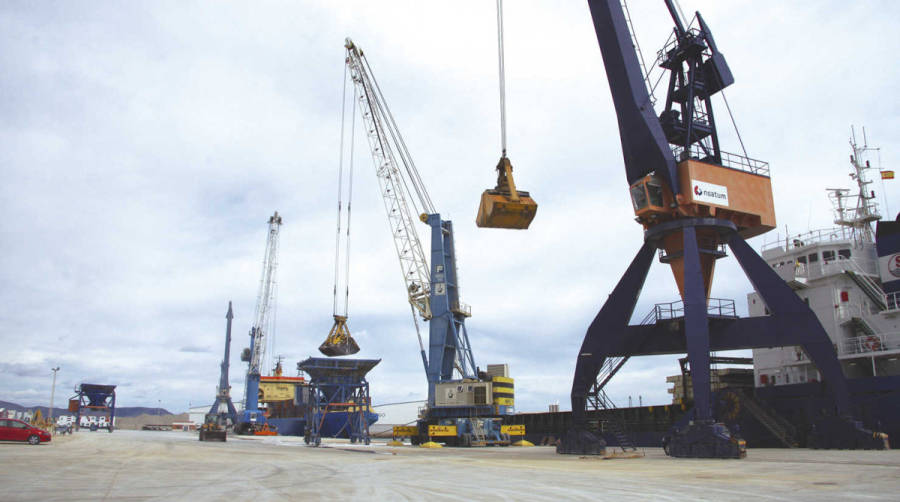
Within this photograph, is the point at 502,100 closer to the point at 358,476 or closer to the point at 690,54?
the point at 690,54

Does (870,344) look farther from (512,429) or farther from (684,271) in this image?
(512,429)

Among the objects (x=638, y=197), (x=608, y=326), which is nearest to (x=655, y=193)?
(x=638, y=197)

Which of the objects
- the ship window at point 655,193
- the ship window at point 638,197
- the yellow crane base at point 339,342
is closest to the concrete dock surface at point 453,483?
the ship window at point 655,193

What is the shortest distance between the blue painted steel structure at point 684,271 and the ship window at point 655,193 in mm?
533

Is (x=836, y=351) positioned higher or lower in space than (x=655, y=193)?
lower

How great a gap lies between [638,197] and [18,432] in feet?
125

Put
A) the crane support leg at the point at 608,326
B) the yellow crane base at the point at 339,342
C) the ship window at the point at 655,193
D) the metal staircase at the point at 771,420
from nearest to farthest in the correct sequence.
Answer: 1. the ship window at the point at 655,193
2. the metal staircase at the point at 771,420
3. the crane support leg at the point at 608,326
4. the yellow crane base at the point at 339,342

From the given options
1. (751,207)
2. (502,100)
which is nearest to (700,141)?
(751,207)

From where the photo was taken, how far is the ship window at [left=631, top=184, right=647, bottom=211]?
98.3 feet

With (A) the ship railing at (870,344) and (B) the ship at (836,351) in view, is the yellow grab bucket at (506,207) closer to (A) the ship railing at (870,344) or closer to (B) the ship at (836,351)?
(B) the ship at (836,351)

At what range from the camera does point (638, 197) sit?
1198 inches

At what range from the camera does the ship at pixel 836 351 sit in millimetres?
29500

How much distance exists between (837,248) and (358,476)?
33.0 meters

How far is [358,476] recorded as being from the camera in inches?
648
